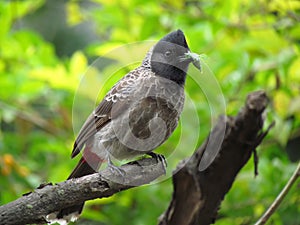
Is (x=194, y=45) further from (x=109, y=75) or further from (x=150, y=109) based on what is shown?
(x=150, y=109)

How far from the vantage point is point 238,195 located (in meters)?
3.63

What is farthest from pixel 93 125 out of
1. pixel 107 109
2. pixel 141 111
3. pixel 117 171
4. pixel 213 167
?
pixel 213 167

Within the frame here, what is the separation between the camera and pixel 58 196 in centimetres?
242

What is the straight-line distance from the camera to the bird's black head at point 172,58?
2818 millimetres

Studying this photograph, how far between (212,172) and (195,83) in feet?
2.73

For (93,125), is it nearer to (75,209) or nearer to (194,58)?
(75,209)

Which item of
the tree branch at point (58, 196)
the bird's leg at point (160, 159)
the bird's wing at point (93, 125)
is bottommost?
the bird's leg at point (160, 159)

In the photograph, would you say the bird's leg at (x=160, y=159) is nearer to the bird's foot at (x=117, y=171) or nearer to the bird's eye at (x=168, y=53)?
the bird's foot at (x=117, y=171)

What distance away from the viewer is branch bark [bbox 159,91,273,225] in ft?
9.46

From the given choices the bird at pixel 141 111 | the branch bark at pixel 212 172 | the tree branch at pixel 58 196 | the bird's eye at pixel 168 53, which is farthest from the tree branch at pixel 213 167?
the bird's eye at pixel 168 53

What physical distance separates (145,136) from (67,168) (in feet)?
3.76

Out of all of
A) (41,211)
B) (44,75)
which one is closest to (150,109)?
(41,211)

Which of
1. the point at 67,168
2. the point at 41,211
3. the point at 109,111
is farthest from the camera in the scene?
the point at 67,168

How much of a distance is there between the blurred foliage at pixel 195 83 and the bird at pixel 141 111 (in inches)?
16.3
